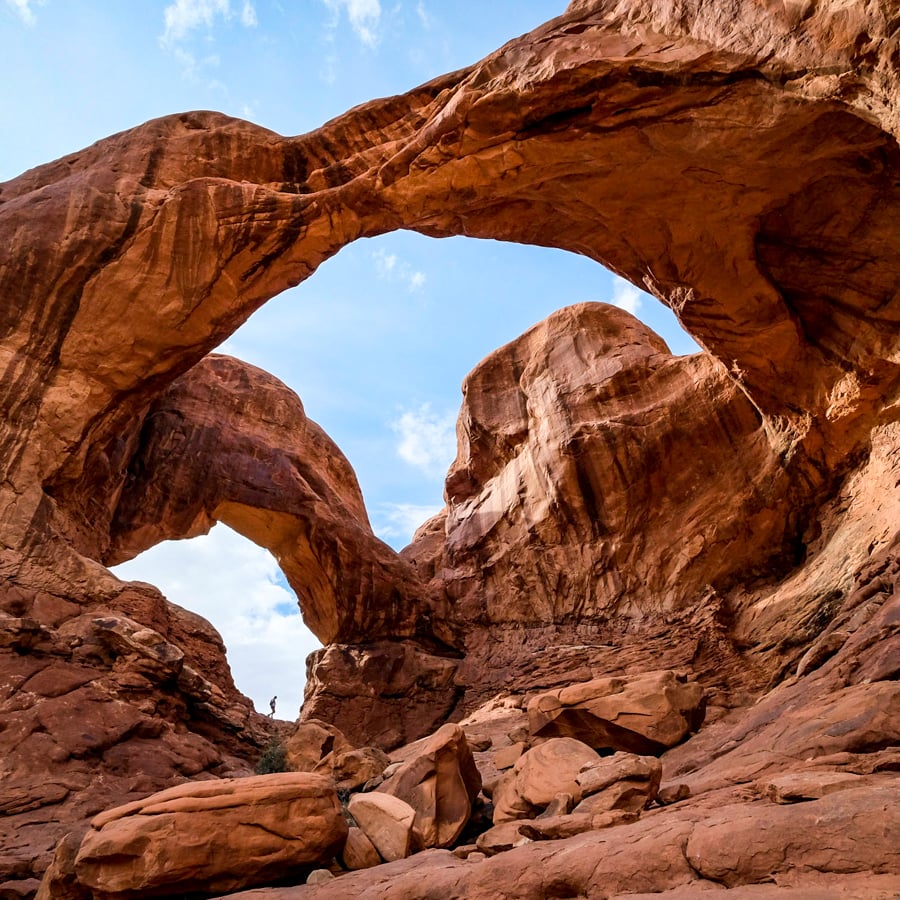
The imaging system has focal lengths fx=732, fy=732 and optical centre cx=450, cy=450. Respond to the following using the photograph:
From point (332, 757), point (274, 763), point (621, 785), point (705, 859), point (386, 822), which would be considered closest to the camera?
point (705, 859)

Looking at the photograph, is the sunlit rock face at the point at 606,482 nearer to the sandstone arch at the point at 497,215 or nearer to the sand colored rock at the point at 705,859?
the sandstone arch at the point at 497,215

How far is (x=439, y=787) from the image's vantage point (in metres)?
8.09

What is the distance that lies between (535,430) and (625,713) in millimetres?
11510

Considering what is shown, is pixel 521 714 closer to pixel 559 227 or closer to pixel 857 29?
pixel 559 227

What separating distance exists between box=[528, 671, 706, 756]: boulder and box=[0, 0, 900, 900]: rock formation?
52 cm

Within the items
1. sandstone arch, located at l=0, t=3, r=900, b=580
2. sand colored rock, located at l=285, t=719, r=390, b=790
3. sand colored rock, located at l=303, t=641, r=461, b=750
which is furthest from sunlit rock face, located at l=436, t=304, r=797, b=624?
sand colored rock, located at l=285, t=719, r=390, b=790

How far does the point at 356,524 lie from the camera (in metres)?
21.3

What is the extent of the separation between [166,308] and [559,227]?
849 centimetres

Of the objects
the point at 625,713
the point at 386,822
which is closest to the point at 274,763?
the point at 386,822

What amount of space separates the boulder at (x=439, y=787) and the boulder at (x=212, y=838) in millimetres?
898

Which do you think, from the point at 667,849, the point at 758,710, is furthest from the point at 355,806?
the point at 758,710

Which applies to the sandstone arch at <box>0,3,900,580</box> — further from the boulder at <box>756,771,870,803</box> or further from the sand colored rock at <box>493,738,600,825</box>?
the boulder at <box>756,771,870,803</box>

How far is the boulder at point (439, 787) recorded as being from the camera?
25.0 ft

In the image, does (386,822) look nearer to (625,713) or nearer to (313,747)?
(625,713)
